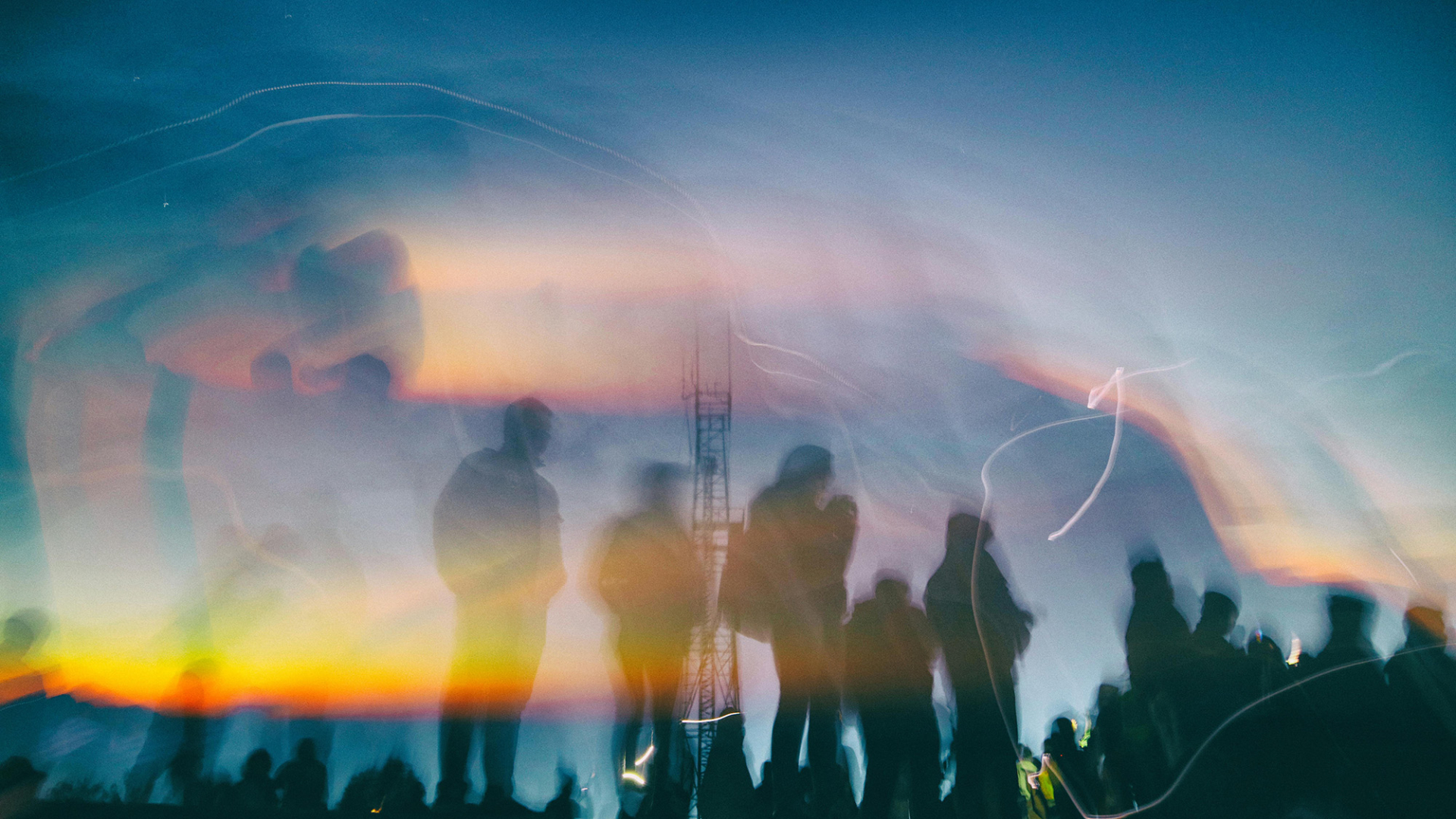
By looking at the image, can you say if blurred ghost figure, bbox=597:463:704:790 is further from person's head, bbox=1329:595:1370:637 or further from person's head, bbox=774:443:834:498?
person's head, bbox=1329:595:1370:637

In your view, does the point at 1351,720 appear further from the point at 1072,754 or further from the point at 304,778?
the point at 304,778

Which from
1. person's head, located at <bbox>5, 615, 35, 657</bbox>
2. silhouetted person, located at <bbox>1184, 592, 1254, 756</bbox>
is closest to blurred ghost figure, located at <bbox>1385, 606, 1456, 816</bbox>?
silhouetted person, located at <bbox>1184, 592, 1254, 756</bbox>

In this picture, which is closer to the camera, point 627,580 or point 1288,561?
point 627,580

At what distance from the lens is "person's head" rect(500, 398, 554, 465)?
256 centimetres

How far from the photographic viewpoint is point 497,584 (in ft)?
8.07

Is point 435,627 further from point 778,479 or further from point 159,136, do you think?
point 159,136

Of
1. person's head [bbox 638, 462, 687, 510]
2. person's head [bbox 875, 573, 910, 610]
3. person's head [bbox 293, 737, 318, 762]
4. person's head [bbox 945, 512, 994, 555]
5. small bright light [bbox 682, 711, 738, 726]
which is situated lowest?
person's head [bbox 293, 737, 318, 762]

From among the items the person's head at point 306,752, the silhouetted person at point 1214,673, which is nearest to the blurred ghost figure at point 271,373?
the person's head at point 306,752

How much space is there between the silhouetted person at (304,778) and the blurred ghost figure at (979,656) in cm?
243

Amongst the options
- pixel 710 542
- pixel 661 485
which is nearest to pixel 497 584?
pixel 661 485

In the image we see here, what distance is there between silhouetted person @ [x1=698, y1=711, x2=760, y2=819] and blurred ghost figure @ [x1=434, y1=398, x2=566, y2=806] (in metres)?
0.75

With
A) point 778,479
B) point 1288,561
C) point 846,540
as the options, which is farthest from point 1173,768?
point 778,479

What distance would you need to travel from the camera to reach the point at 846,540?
2.57m

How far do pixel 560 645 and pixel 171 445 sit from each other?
72.1 inches
